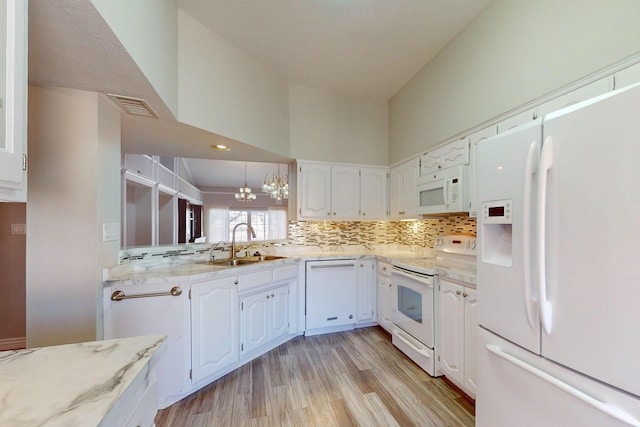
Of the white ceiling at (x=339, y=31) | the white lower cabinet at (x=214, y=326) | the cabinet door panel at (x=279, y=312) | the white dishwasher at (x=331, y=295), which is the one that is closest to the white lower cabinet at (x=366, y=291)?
the white dishwasher at (x=331, y=295)

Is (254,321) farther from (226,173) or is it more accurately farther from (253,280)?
(226,173)

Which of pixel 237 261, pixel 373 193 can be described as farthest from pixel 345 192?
pixel 237 261

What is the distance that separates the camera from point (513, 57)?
5.90 ft

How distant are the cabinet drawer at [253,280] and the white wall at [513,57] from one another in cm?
214

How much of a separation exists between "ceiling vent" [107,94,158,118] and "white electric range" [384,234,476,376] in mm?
2444

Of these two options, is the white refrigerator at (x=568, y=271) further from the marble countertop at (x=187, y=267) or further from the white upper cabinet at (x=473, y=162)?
the marble countertop at (x=187, y=267)

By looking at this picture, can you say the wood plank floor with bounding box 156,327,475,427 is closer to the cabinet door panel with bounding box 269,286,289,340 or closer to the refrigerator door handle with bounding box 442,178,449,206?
the cabinet door panel with bounding box 269,286,289,340


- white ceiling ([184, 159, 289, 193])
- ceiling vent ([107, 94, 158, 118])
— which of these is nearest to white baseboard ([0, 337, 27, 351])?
ceiling vent ([107, 94, 158, 118])

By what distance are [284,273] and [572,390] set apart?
2.19 metres

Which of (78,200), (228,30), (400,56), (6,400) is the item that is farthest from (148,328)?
(400,56)

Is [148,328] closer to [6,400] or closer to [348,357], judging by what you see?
[6,400]

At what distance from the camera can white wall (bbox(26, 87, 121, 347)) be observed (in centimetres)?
154

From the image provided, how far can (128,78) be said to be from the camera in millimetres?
1445

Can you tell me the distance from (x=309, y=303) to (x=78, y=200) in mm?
2190
